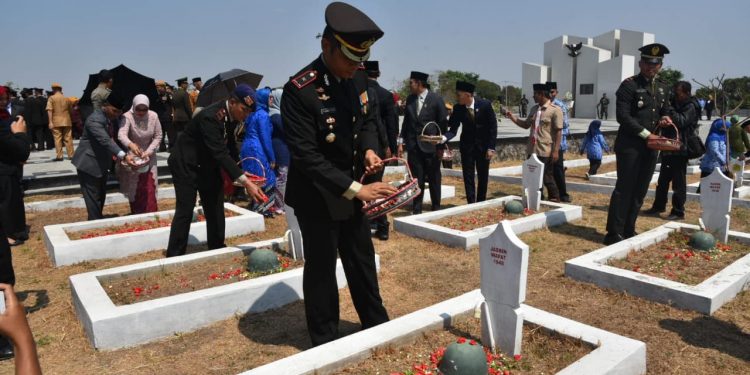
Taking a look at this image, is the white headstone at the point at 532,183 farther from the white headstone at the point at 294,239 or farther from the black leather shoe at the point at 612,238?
the white headstone at the point at 294,239

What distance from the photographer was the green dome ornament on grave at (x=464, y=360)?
269 centimetres

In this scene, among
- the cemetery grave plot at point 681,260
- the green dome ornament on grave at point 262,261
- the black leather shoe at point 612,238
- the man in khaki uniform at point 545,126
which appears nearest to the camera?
the green dome ornament on grave at point 262,261

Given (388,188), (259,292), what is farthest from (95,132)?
(388,188)

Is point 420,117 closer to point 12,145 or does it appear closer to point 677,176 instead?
point 677,176

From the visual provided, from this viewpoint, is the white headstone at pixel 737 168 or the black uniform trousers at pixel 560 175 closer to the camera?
the white headstone at pixel 737 168

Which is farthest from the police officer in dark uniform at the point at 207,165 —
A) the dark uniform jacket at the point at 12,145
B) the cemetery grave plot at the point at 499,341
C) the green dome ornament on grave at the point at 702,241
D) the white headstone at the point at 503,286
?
the green dome ornament on grave at the point at 702,241

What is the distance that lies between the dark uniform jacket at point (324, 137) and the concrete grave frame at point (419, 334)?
74 centimetres

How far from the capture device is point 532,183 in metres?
7.70

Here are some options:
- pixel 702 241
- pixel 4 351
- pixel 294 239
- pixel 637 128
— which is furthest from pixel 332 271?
pixel 702 241

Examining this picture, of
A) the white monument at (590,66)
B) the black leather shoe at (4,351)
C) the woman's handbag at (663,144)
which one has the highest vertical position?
the white monument at (590,66)

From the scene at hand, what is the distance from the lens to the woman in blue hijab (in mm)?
7719

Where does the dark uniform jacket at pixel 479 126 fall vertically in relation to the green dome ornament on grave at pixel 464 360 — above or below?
above

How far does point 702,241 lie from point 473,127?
3.65m

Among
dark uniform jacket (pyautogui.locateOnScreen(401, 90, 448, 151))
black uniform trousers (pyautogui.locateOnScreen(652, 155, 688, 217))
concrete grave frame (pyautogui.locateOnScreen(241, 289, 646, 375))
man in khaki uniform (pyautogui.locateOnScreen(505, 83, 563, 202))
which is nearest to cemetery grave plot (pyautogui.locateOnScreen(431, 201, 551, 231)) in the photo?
man in khaki uniform (pyautogui.locateOnScreen(505, 83, 563, 202))
